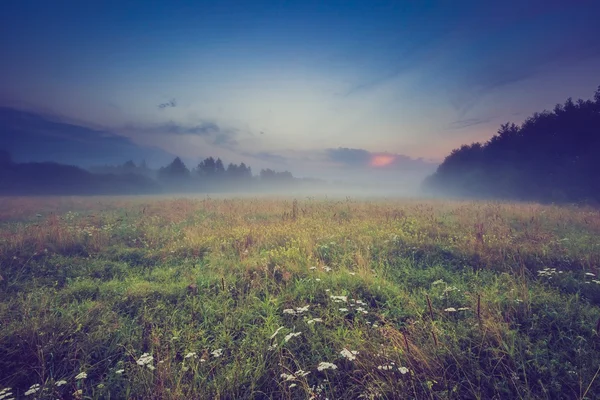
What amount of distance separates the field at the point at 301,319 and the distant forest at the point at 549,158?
2321cm

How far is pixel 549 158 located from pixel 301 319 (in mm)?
35264

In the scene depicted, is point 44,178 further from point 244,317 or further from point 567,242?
point 567,242

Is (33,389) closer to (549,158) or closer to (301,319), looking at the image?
(301,319)

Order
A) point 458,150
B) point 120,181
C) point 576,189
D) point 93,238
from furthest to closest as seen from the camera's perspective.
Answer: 1. point 120,181
2. point 458,150
3. point 576,189
4. point 93,238

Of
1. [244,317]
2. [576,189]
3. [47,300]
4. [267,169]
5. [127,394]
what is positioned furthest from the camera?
[267,169]

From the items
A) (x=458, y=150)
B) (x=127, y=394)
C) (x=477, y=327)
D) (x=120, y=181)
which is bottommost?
(x=127, y=394)

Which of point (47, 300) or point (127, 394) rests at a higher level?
point (47, 300)

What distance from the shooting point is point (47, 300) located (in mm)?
4652

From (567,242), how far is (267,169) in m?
102

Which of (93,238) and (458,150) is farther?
(458,150)

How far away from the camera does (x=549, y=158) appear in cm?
2734

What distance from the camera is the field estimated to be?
291cm

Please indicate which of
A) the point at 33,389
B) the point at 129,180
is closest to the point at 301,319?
the point at 33,389

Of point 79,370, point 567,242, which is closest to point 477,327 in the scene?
point 79,370
